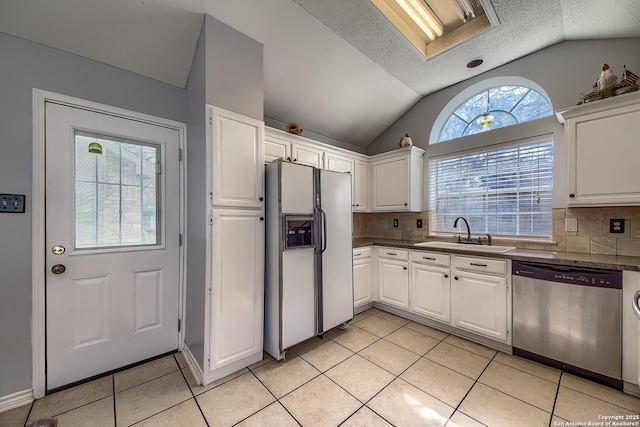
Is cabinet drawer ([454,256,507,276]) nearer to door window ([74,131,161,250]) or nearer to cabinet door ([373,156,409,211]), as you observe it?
cabinet door ([373,156,409,211])

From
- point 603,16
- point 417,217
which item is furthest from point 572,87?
point 417,217

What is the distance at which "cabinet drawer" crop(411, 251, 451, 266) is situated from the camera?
8.59 ft

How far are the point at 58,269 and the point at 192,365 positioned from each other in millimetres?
1204

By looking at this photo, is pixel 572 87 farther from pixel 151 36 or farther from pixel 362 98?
pixel 151 36

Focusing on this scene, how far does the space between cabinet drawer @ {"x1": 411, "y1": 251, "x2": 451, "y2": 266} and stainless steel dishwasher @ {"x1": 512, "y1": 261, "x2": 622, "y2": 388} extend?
0.57 meters

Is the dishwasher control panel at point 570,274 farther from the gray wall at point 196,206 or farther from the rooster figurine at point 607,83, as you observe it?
the gray wall at point 196,206

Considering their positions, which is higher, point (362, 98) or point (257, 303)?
point (362, 98)

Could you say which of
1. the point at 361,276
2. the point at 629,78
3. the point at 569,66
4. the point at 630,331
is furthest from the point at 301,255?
the point at 569,66

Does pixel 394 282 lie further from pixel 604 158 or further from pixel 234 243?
pixel 604 158

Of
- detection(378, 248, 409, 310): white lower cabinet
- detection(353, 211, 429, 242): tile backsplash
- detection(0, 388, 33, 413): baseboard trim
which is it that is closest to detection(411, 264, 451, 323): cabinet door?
detection(378, 248, 409, 310): white lower cabinet

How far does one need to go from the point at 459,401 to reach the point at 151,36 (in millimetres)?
3424

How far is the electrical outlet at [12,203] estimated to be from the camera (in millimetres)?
1597

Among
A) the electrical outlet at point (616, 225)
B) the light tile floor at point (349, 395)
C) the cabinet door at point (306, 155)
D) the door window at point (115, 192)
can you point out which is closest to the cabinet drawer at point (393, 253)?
the light tile floor at point (349, 395)

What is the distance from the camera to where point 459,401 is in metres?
1.69
